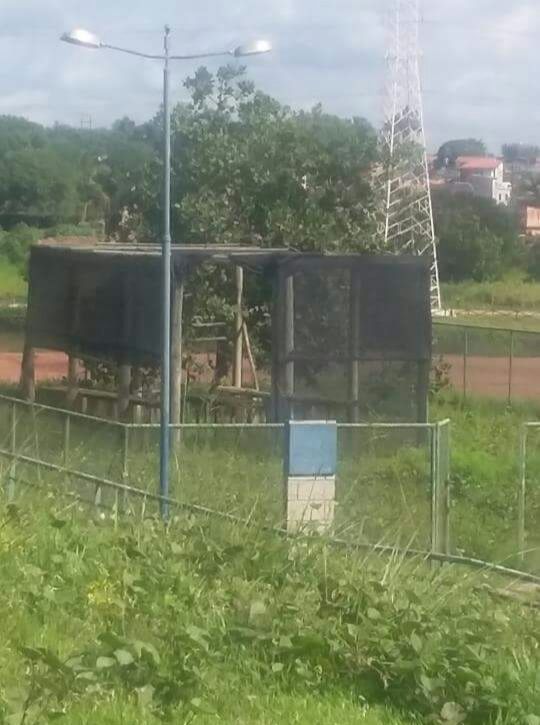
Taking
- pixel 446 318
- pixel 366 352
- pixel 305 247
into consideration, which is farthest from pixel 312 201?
pixel 446 318

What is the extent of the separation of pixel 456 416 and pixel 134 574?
17.3 metres

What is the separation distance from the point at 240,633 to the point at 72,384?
1611cm

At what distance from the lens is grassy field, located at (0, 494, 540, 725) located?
527 cm

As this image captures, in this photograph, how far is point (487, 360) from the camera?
3312cm

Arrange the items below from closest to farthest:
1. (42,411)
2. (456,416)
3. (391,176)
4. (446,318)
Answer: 1. (42,411)
2. (456,416)
3. (391,176)
4. (446,318)

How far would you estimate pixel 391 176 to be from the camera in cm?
2630

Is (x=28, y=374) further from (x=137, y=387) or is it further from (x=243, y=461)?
(x=243, y=461)

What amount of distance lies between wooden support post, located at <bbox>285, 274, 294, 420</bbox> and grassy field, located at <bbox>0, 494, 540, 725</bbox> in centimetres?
1068

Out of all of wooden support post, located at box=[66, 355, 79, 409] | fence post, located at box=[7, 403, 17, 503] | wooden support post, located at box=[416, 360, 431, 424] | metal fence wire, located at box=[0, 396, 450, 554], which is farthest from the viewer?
wooden support post, located at box=[66, 355, 79, 409]

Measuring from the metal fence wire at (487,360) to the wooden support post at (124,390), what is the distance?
7610mm

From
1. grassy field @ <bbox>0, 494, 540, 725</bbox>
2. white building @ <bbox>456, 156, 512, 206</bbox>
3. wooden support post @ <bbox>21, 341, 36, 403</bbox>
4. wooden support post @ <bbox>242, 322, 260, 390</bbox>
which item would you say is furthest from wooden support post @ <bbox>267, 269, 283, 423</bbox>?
white building @ <bbox>456, 156, 512, 206</bbox>

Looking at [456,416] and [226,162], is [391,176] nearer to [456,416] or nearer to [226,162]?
[226,162]

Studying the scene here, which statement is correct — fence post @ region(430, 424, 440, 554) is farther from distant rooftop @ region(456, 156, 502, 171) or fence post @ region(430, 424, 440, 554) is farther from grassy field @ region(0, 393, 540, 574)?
distant rooftop @ region(456, 156, 502, 171)

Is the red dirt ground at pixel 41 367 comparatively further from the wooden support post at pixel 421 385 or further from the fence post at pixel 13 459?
the fence post at pixel 13 459
